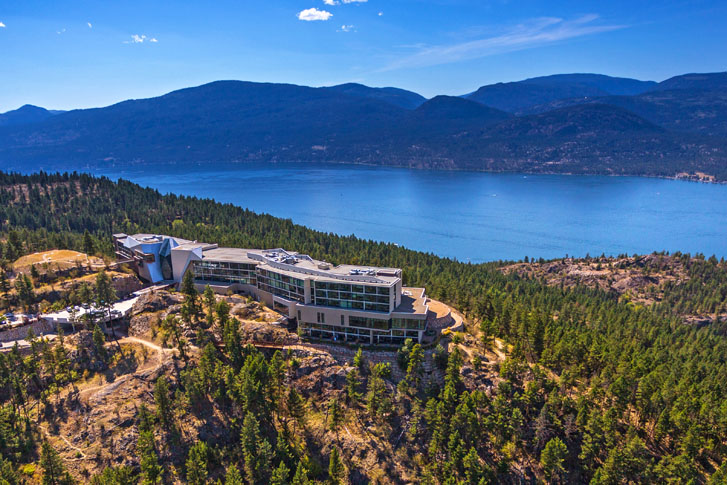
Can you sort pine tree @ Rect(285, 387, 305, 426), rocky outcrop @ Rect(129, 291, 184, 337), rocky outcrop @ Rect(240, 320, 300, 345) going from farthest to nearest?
rocky outcrop @ Rect(129, 291, 184, 337), rocky outcrop @ Rect(240, 320, 300, 345), pine tree @ Rect(285, 387, 305, 426)

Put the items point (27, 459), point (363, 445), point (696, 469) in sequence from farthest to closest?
point (363, 445) → point (27, 459) → point (696, 469)

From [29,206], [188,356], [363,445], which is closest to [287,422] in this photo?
[363,445]

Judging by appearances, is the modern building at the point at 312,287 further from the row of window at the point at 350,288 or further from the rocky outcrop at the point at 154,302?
the rocky outcrop at the point at 154,302

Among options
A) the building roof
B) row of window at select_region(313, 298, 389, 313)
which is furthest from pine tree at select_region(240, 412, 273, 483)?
the building roof

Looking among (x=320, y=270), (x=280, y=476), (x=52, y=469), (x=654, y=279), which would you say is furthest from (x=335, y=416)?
(x=654, y=279)

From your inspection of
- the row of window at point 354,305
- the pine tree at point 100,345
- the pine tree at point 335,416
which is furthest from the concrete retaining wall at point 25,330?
the pine tree at point 335,416

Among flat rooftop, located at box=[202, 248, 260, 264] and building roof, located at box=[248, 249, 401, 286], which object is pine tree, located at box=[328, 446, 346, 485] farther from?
flat rooftop, located at box=[202, 248, 260, 264]

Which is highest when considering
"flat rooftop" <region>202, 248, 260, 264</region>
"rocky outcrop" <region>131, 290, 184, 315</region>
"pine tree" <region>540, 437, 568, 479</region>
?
"flat rooftop" <region>202, 248, 260, 264</region>

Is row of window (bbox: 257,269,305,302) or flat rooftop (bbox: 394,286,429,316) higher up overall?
row of window (bbox: 257,269,305,302)

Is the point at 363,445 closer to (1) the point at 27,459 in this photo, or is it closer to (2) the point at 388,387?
(2) the point at 388,387
